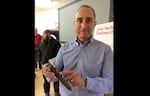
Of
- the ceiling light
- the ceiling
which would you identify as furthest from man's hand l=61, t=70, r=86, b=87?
the ceiling light

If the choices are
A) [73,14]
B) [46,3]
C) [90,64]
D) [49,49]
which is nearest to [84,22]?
[90,64]

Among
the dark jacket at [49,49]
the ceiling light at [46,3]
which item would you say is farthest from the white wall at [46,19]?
the dark jacket at [49,49]

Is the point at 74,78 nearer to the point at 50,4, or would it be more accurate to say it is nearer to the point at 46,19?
the point at 50,4

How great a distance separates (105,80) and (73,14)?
5.92 feet

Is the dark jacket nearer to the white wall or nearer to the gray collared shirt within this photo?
the gray collared shirt

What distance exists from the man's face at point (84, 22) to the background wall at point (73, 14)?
3.37ft

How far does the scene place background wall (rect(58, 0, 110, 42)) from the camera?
1.82 metres

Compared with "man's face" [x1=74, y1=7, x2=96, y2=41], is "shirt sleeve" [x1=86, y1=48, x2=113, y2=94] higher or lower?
lower

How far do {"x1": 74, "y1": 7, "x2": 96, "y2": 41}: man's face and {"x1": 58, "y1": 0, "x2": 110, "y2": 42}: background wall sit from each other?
1.03 m

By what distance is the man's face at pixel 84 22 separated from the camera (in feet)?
2.50

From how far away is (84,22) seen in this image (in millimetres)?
763

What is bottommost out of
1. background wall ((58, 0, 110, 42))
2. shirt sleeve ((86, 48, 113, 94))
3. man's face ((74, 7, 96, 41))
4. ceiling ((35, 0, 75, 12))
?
shirt sleeve ((86, 48, 113, 94))
